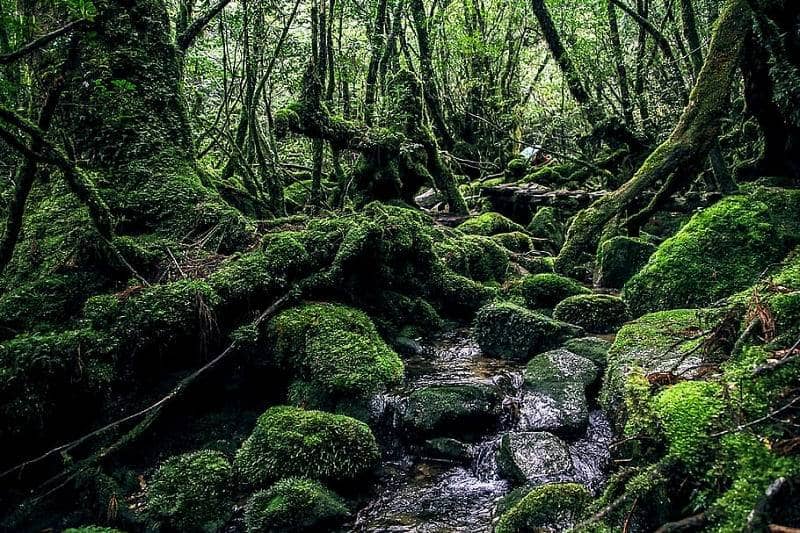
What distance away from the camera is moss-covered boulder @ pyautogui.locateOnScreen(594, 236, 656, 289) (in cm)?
891

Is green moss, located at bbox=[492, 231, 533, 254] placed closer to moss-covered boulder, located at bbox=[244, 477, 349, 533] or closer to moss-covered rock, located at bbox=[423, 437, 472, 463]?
moss-covered rock, located at bbox=[423, 437, 472, 463]

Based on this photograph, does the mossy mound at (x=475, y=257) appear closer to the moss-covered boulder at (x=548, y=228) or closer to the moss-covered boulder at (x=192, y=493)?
the moss-covered boulder at (x=548, y=228)

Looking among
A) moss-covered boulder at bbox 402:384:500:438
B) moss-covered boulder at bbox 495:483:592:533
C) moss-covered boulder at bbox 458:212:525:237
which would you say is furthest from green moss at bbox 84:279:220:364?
→ moss-covered boulder at bbox 458:212:525:237

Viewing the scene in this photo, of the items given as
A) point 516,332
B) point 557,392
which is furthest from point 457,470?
point 516,332

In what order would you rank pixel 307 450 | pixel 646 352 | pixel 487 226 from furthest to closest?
1. pixel 487 226
2. pixel 646 352
3. pixel 307 450

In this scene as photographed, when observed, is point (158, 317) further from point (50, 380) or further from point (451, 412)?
point (451, 412)

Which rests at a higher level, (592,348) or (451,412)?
(592,348)

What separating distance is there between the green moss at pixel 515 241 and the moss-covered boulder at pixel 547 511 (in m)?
9.13

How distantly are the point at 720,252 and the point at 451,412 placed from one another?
3.91 metres

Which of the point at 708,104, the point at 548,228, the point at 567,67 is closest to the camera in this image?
the point at 708,104

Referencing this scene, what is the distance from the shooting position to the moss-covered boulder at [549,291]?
849cm

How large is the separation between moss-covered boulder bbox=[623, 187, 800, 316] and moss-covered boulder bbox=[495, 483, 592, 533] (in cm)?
351

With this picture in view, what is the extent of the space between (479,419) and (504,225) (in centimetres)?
980

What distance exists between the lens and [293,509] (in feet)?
12.5
